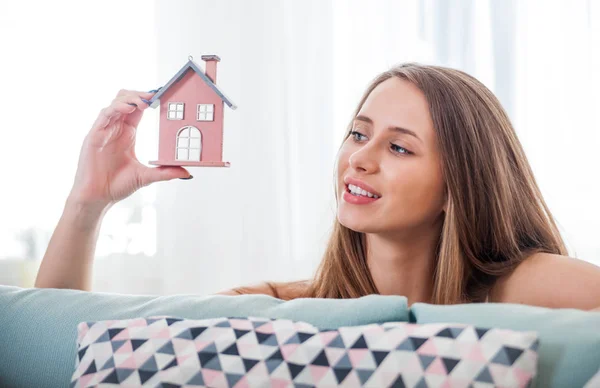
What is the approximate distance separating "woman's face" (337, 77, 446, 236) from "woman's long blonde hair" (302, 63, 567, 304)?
30mm

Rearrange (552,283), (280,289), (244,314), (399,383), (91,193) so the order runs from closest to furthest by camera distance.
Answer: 1. (399,383)
2. (244,314)
3. (552,283)
4. (91,193)
5. (280,289)

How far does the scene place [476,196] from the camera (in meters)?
1.46

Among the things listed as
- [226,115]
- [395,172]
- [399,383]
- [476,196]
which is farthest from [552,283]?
[226,115]

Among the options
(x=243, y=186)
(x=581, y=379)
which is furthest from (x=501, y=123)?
(x=243, y=186)

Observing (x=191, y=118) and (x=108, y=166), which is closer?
→ (x=191, y=118)

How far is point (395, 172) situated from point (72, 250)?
0.74m

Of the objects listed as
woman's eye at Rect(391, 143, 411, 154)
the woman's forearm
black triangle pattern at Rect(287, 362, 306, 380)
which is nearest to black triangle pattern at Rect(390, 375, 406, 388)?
black triangle pattern at Rect(287, 362, 306, 380)

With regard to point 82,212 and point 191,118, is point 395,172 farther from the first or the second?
point 82,212

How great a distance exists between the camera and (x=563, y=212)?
2.56 meters

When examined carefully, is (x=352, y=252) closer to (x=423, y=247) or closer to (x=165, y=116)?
(x=423, y=247)

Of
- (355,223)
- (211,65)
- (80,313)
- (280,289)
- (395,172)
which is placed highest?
(211,65)

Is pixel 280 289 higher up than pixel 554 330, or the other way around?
pixel 554 330

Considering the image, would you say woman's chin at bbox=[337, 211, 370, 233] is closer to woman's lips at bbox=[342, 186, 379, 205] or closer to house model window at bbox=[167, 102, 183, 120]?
woman's lips at bbox=[342, 186, 379, 205]

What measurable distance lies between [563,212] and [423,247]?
48.7 inches
